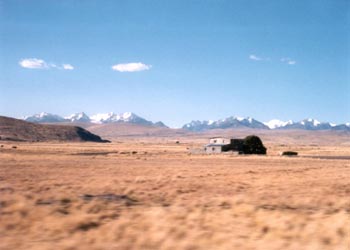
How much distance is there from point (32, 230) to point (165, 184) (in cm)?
1610

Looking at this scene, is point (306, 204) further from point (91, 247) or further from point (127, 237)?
point (91, 247)

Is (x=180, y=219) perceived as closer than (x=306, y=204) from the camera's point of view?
Yes

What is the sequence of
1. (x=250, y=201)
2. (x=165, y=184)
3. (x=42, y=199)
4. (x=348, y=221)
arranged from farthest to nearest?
(x=165, y=184), (x=250, y=201), (x=42, y=199), (x=348, y=221)

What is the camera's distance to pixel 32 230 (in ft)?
39.7

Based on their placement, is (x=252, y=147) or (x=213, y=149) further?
(x=213, y=149)

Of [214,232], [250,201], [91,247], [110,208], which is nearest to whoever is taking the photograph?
[91,247]

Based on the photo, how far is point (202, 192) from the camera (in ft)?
77.4

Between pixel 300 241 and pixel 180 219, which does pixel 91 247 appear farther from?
pixel 300 241

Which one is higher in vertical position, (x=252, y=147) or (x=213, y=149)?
(x=252, y=147)

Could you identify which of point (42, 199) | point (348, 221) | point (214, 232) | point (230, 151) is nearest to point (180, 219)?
point (214, 232)

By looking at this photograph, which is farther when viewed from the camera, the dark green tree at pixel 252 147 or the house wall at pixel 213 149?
Result: the house wall at pixel 213 149

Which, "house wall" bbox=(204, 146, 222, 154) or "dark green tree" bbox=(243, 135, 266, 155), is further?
"house wall" bbox=(204, 146, 222, 154)

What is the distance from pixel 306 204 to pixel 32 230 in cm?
1163

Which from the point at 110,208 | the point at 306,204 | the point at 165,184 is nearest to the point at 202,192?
the point at 165,184
